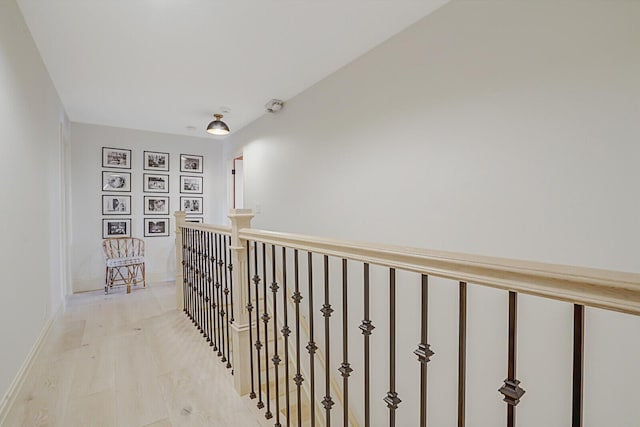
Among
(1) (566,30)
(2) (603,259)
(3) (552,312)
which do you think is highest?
(1) (566,30)

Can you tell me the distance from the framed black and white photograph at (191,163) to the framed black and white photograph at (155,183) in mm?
332

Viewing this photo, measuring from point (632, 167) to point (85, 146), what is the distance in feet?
18.6

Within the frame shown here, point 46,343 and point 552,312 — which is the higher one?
point 552,312

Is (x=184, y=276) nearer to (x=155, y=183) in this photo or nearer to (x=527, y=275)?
(x=155, y=183)

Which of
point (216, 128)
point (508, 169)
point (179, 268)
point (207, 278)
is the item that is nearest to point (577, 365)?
point (508, 169)

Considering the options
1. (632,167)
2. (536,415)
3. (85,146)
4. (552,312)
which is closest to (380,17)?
(632,167)

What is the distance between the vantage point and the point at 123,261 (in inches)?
167

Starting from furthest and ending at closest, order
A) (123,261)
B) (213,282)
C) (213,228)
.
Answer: (123,261) < (213,282) < (213,228)

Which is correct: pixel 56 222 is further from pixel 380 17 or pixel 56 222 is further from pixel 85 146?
pixel 380 17

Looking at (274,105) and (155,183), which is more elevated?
(274,105)

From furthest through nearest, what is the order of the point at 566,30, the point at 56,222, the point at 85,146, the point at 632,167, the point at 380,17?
the point at 85,146 < the point at 56,222 < the point at 380,17 < the point at 566,30 < the point at 632,167

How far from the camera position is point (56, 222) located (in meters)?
3.06

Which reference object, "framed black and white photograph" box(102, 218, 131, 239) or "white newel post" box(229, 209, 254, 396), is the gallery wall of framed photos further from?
"white newel post" box(229, 209, 254, 396)

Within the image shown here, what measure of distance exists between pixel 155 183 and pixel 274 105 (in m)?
2.65
